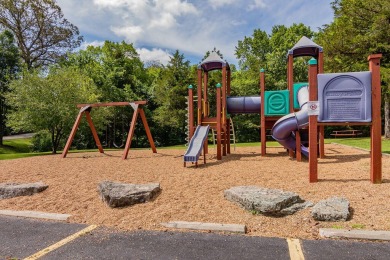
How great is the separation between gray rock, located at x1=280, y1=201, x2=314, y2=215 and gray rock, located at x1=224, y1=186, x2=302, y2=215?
0.16 ft

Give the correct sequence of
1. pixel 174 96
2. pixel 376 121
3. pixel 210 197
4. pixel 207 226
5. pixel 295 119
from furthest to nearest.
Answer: pixel 174 96
pixel 295 119
pixel 376 121
pixel 210 197
pixel 207 226

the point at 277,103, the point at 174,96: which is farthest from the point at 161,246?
the point at 174,96

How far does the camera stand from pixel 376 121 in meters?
5.76

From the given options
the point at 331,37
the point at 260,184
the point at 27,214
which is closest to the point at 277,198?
the point at 260,184

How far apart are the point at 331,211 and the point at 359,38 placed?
1673cm

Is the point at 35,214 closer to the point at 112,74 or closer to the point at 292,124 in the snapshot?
the point at 292,124

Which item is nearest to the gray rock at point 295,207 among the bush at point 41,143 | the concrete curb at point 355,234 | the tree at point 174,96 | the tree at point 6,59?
the concrete curb at point 355,234

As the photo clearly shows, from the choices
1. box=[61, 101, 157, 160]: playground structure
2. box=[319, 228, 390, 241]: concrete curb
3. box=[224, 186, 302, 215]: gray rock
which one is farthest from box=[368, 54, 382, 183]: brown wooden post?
box=[61, 101, 157, 160]: playground structure

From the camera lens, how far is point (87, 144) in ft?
90.1

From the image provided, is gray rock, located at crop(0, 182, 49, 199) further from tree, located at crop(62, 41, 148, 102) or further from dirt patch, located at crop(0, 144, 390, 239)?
tree, located at crop(62, 41, 148, 102)

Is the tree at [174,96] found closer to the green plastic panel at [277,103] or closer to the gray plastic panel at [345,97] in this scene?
the green plastic panel at [277,103]

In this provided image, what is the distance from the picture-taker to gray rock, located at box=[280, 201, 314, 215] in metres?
4.25

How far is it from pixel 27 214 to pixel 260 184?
14.5ft

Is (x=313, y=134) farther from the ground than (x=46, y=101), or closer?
closer
